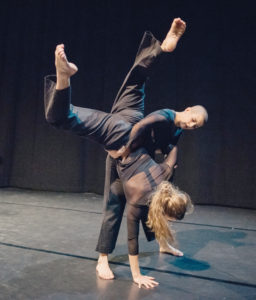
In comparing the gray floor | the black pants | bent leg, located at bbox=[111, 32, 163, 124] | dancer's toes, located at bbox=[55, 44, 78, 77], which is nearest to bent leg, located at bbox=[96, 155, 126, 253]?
the black pants

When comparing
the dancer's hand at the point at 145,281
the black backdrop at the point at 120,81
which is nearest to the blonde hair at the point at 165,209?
the dancer's hand at the point at 145,281

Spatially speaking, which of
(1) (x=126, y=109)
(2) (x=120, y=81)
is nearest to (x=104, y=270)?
(1) (x=126, y=109)

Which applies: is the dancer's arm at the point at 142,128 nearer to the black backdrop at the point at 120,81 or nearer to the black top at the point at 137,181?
the black top at the point at 137,181

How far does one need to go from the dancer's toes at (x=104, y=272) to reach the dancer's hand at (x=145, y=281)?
0.11 meters

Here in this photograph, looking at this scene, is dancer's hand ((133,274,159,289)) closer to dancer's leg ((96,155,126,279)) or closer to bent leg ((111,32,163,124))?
dancer's leg ((96,155,126,279))

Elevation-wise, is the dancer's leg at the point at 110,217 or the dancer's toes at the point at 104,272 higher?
the dancer's leg at the point at 110,217

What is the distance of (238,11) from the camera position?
2.94 m

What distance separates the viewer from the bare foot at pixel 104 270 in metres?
1.38

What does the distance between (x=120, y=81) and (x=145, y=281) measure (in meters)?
2.36

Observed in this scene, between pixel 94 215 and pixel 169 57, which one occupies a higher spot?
pixel 169 57

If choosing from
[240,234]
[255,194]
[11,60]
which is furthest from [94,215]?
[11,60]

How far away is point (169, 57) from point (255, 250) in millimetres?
1990

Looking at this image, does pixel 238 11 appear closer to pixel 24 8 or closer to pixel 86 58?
pixel 86 58

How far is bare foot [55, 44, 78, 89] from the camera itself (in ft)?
3.94
